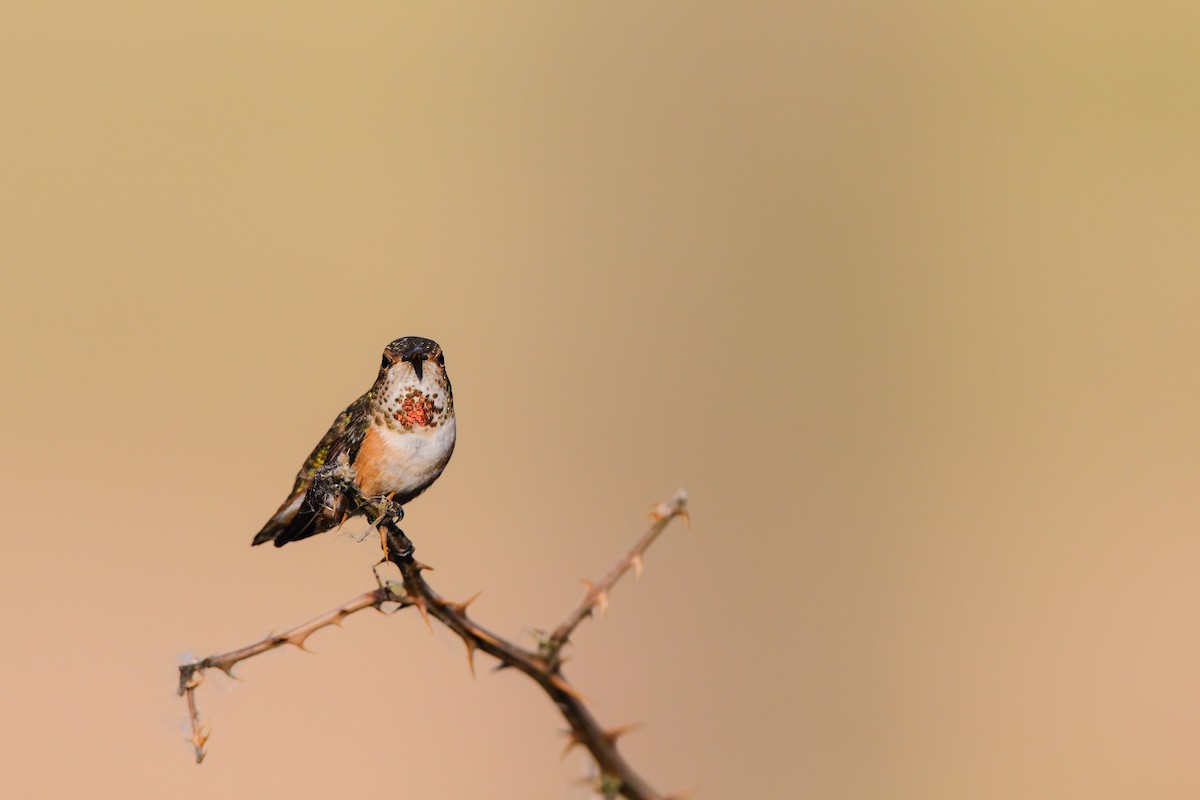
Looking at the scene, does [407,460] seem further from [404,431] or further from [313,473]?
[313,473]

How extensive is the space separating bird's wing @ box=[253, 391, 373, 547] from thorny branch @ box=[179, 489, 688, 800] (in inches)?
63.8

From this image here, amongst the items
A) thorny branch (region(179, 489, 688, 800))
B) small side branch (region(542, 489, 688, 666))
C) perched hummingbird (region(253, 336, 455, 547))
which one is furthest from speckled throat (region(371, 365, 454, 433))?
small side branch (region(542, 489, 688, 666))

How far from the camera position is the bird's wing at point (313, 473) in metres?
3.75

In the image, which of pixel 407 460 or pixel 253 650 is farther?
pixel 407 460

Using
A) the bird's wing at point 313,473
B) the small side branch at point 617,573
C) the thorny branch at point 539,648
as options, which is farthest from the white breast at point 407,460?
the small side branch at point 617,573

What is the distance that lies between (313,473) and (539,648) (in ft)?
7.29

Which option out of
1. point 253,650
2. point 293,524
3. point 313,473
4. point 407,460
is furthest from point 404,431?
point 253,650

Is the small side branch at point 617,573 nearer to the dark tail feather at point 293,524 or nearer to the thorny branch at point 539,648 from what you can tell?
the thorny branch at point 539,648

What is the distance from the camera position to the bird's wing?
148 inches

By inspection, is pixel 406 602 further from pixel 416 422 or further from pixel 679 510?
pixel 416 422

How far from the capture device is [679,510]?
1475 mm

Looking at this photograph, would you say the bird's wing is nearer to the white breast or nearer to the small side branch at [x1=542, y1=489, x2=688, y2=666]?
the white breast

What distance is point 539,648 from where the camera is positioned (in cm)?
158

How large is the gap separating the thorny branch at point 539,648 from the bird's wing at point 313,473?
1.62 m
